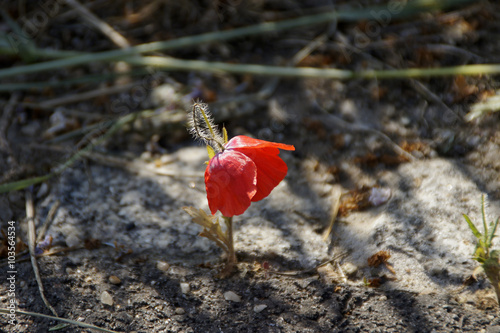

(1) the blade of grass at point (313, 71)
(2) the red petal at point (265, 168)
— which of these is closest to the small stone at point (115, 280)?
(2) the red petal at point (265, 168)

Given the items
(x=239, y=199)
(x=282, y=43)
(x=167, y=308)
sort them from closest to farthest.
Result: (x=239, y=199) → (x=167, y=308) → (x=282, y=43)

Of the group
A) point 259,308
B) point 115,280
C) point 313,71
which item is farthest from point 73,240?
point 313,71

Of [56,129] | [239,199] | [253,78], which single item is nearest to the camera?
[239,199]

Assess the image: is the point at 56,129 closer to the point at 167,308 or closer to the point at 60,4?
the point at 60,4

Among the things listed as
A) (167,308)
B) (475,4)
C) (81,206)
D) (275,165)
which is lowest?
(167,308)

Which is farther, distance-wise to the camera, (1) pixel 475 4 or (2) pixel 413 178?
(1) pixel 475 4

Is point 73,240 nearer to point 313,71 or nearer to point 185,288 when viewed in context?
point 185,288

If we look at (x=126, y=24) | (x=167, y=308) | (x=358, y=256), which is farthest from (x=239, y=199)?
(x=126, y=24)
